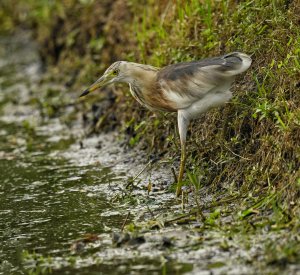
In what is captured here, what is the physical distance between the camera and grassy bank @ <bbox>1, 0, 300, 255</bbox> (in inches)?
231

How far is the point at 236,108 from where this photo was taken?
677cm

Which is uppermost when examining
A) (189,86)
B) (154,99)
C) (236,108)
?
(189,86)

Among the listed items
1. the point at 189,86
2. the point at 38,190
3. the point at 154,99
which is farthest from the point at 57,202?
the point at 189,86

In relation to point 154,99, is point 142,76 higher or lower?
higher

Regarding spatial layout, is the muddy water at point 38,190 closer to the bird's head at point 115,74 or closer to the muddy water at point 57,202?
the muddy water at point 57,202

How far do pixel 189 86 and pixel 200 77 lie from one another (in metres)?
0.11

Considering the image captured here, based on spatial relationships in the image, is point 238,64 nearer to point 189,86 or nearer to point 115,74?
point 189,86

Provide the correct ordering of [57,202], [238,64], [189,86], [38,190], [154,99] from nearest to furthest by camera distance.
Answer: [238,64] < [189,86] < [154,99] < [57,202] < [38,190]

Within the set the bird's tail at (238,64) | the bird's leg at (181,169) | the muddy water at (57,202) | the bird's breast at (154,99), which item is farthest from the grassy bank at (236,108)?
the bird's breast at (154,99)

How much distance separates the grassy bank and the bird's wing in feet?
1.13

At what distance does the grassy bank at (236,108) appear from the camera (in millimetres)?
5875

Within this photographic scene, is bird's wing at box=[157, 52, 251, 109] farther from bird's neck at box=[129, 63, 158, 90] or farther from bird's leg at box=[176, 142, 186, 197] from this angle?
bird's leg at box=[176, 142, 186, 197]

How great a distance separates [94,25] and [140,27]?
1.72m

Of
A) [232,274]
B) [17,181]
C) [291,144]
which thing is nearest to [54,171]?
[17,181]
